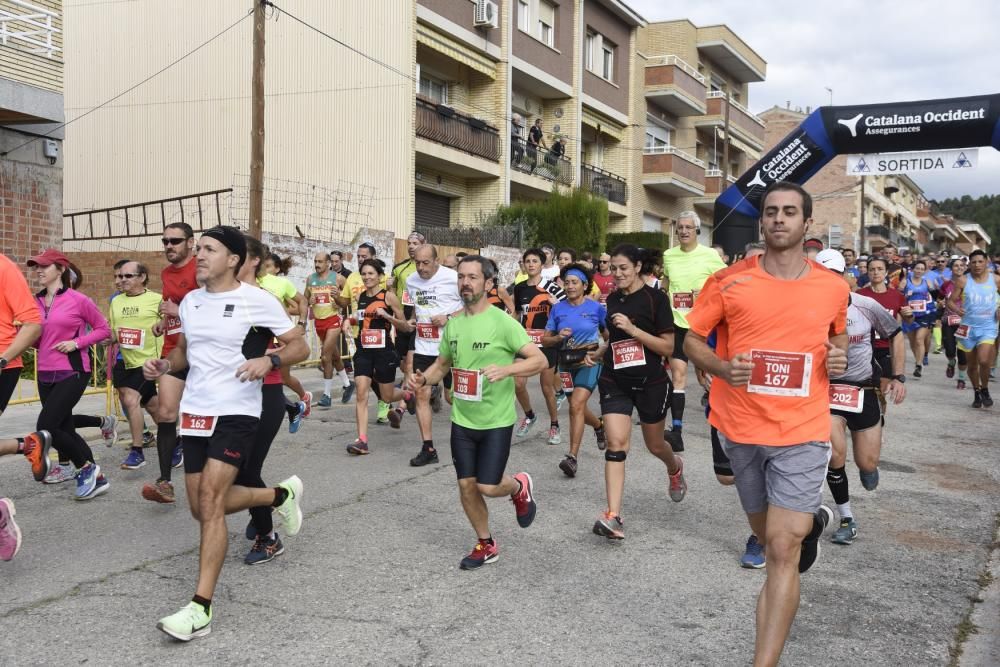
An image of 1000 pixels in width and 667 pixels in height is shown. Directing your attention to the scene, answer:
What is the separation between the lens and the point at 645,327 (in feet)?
20.0

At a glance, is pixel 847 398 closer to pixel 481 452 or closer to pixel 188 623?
pixel 481 452

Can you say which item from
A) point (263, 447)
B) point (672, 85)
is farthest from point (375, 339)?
point (672, 85)

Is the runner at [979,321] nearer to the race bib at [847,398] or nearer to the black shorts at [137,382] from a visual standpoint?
the race bib at [847,398]

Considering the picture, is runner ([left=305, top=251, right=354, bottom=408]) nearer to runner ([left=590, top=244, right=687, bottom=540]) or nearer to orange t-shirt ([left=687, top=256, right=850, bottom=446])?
runner ([left=590, top=244, right=687, bottom=540])

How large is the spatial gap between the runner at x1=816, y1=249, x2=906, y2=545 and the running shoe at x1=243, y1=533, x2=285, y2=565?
3325mm

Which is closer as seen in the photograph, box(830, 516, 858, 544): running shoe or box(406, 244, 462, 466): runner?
box(830, 516, 858, 544): running shoe

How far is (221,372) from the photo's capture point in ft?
14.0

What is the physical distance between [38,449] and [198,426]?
7.23ft

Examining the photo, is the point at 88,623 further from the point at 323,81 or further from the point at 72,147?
the point at 72,147

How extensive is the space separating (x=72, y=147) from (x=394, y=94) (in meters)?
10.00

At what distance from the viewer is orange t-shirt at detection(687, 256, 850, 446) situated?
3463 millimetres

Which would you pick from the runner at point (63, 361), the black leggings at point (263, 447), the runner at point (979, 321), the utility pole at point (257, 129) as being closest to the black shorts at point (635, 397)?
the black leggings at point (263, 447)

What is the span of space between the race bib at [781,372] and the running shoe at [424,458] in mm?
4568

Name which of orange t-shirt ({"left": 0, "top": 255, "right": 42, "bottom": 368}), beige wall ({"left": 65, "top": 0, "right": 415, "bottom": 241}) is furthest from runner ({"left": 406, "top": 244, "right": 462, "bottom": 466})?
beige wall ({"left": 65, "top": 0, "right": 415, "bottom": 241})
